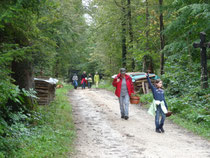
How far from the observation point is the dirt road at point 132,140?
6.07 meters

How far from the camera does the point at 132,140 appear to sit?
7.32 metres

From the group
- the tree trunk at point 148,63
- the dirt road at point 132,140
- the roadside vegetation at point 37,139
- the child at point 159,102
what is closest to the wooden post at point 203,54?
the dirt road at point 132,140

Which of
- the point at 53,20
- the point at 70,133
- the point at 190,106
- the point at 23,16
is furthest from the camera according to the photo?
the point at 190,106

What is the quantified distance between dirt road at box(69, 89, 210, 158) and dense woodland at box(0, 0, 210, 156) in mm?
1632

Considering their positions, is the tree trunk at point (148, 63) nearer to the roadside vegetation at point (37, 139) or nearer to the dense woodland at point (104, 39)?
the dense woodland at point (104, 39)

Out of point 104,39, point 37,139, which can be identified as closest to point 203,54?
point 37,139

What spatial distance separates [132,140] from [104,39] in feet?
61.4

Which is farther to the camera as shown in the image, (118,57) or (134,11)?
(118,57)

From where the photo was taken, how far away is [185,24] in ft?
44.4

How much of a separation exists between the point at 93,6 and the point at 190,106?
17646mm

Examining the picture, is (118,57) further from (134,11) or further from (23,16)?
(23,16)

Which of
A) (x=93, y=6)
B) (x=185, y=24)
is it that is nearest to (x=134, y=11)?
(x=93, y=6)

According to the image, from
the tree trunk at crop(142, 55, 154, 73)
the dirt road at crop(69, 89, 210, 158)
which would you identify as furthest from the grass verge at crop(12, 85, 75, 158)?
the tree trunk at crop(142, 55, 154, 73)

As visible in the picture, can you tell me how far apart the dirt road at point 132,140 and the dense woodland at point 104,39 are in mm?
1632
